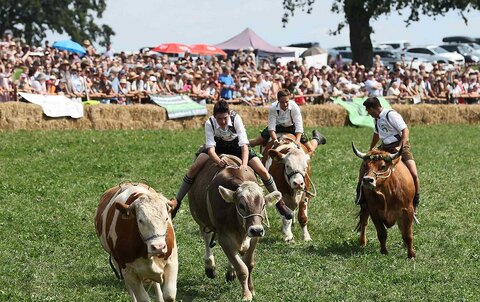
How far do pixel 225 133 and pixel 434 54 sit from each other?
55403 millimetres

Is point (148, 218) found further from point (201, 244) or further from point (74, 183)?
point (74, 183)

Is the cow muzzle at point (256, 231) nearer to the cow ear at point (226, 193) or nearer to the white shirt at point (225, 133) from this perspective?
the cow ear at point (226, 193)

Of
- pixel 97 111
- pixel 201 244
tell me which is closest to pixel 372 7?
pixel 97 111

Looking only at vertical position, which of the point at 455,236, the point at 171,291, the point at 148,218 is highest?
the point at 148,218

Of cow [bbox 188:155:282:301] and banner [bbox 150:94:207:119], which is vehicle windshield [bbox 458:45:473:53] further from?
cow [bbox 188:155:282:301]

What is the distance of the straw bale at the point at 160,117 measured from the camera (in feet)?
86.4

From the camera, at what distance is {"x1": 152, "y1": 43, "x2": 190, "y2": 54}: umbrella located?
145ft

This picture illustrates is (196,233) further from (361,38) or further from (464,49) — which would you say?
(464,49)

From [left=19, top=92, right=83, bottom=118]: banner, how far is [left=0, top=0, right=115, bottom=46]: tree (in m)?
49.8

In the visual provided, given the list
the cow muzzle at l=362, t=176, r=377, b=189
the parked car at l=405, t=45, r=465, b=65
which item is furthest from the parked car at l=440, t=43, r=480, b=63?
the cow muzzle at l=362, t=176, r=377, b=189

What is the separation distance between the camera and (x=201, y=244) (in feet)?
49.3

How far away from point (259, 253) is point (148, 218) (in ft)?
15.8

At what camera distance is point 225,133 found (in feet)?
43.9

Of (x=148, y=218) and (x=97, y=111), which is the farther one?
(x=97, y=111)
